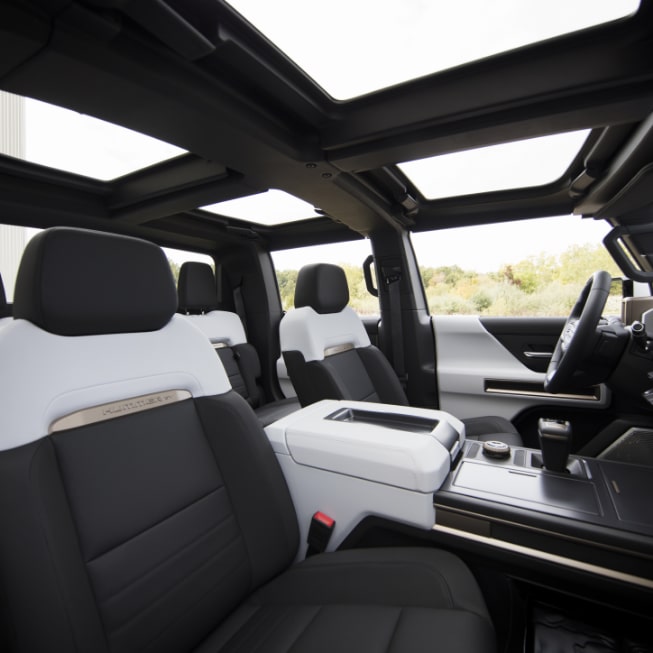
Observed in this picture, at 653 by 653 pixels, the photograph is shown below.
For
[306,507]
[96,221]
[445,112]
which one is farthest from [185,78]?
[96,221]

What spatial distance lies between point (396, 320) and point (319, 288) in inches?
40.5

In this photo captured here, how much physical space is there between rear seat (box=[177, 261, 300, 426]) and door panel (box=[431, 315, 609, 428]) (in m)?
1.16

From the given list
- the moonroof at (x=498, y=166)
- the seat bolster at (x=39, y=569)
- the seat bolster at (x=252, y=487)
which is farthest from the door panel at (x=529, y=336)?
the seat bolster at (x=39, y=569)

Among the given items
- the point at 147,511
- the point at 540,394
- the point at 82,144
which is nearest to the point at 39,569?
the point at 147,511

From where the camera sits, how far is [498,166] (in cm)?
219

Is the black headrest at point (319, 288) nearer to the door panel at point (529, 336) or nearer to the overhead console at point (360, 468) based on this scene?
the overhead console at point (360, 468)

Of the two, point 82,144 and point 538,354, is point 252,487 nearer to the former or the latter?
point 82,144

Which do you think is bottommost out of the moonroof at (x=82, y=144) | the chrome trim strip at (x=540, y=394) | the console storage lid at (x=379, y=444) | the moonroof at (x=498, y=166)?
the chrome trim strip at (x=540, y=394)

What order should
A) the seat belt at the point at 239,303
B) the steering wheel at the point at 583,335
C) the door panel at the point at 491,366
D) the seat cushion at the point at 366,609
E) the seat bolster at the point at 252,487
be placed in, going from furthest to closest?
the seat belt at the point at 239,303 → the door panel at the point at 491,366 → the steering wheel at the point at 583,335 → the seat bolster at the point at 252,487 → the seat cushion at the point at 366,609

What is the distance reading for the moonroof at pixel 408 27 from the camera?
1168mm

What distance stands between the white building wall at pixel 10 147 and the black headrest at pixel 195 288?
1.04 metres

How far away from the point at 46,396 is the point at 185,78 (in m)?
1.15

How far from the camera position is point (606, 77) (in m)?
1.30

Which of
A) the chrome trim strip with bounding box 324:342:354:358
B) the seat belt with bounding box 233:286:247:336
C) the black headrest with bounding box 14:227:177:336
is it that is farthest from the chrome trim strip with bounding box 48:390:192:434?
the seat belt with bounding box 233:286:247:336
